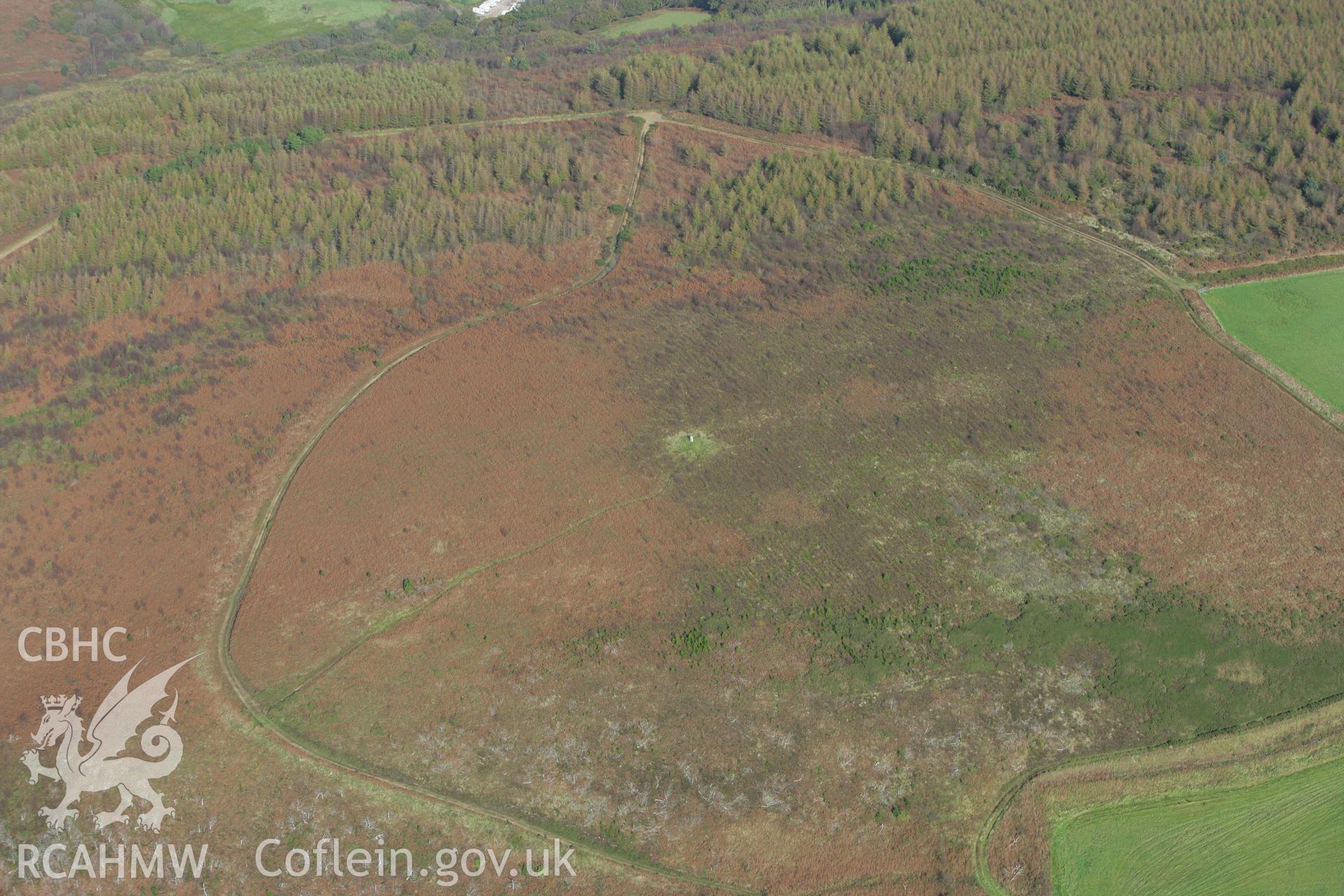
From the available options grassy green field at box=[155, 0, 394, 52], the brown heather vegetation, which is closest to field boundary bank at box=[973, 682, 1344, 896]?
the brown heather vegetation

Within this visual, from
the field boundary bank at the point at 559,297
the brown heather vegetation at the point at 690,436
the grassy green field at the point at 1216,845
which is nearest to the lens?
the grassy green field at the point at 1216,845

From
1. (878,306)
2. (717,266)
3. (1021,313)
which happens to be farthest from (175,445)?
(1021,313)

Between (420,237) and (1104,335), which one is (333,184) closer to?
(420,237)

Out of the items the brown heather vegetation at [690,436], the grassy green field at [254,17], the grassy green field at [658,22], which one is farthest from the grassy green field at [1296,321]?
the grassy green field at [254,17]

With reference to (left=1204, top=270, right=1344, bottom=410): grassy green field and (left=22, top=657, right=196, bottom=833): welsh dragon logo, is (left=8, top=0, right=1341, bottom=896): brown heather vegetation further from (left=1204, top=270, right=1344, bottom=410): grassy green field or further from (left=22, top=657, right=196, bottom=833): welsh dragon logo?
(left=1204, top=270, right=1344, bottom=410): grassy green field

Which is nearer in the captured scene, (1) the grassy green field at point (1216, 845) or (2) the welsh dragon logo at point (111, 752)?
(1) the grassy green field at point (1216, 845)

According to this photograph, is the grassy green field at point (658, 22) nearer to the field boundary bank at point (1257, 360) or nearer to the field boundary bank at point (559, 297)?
the field boundary bank at point (559, 297)
